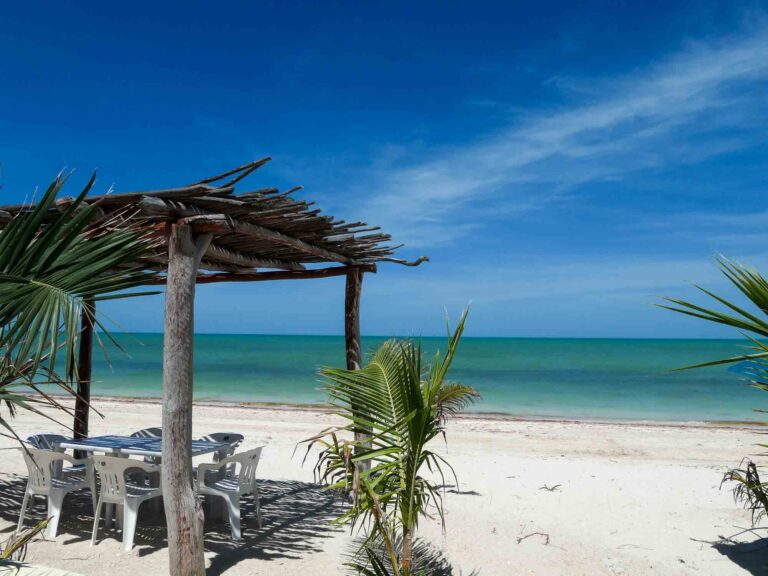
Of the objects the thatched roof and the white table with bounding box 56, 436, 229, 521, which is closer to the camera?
the thatched roof

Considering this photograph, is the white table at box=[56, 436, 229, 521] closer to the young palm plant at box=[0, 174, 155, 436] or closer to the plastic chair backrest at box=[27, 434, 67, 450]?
the plastic chair backrest at box=[27, 434, 67, 450]

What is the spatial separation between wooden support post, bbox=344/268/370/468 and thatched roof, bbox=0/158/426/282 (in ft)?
0.50

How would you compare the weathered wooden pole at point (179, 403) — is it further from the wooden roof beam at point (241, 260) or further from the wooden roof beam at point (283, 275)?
the wooden roof beam at point (283, 275)

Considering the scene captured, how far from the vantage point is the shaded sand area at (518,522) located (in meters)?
4.38

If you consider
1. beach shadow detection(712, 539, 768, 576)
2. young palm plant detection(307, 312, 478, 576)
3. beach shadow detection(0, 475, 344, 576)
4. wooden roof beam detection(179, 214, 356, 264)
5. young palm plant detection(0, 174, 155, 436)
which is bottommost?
beach shadow detection(0, 475, 344, 576)

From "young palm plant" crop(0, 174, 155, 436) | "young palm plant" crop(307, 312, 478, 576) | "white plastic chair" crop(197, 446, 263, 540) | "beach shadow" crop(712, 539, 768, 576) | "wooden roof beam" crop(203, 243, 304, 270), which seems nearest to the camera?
"young palm plant" crop(0, 174, 155, 436)

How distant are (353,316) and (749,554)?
3.92 meters

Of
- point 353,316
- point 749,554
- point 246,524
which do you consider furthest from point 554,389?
point 246,524

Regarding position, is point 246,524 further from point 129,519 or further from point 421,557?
point 421,557

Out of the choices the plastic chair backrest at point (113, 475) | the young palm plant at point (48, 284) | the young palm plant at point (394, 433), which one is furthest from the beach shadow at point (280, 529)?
the young palm plant at point (48, 284)

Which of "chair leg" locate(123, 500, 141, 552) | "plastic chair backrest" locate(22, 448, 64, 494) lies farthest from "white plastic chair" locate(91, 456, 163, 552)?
"plastic chair backrest" locate(22, 448, 64, 494)

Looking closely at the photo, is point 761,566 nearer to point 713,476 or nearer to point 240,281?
point 713,476

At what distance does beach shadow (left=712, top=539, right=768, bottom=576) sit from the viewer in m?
4.38

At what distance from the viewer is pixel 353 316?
629 cm
